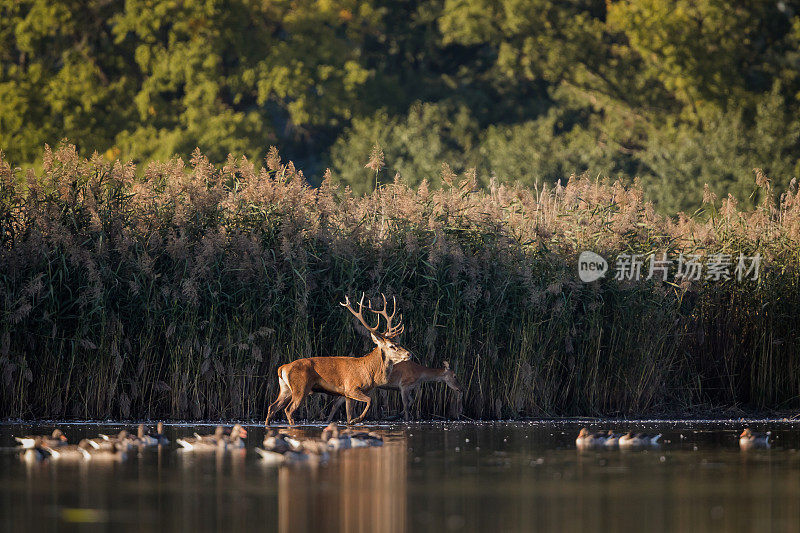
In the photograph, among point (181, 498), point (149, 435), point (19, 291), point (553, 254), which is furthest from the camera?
point (553, 254)

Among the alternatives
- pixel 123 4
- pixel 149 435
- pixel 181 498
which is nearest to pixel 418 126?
pixel 123 4

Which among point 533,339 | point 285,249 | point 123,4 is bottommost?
point 533,339

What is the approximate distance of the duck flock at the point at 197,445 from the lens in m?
11.7

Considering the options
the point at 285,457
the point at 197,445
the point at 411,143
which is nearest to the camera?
the point at 285,457

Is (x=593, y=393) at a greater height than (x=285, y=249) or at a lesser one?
lesser

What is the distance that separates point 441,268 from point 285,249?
1855 mm

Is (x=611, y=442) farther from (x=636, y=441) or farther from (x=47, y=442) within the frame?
(x=47, y=442)

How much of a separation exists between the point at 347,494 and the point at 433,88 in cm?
3221

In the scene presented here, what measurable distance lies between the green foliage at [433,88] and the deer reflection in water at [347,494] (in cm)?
2517

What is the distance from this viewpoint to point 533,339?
1638 cm

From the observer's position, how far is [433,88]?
135 feet

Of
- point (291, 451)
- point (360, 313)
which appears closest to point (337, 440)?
point (291, 451)

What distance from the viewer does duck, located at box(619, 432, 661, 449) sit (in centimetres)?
1301

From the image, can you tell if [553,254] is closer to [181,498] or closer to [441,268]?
[441,268]
